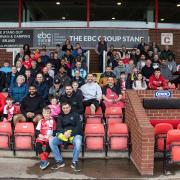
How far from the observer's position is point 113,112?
1099 cm

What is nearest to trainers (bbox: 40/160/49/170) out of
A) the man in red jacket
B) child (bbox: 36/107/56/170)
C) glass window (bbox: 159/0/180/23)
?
child (bbox: 36/107/56/170)

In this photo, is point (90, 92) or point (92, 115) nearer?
point (92, 115)

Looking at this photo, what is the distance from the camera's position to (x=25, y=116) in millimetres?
10664

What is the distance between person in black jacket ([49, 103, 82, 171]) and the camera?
907cm

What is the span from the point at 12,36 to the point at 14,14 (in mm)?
1022

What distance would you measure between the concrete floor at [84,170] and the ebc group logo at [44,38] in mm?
8899

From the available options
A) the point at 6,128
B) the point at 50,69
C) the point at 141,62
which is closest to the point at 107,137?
the point at 6,128

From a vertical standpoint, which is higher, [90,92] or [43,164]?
[90,92]

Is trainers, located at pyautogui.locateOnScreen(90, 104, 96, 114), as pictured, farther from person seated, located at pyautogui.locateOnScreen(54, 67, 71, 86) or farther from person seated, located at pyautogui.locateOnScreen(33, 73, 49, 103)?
person seated, located at pyautogui.locateOnScreen(54, 67, 71, 86)

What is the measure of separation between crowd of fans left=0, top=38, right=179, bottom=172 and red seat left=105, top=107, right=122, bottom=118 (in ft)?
1.08

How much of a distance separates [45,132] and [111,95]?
2831 millimetres

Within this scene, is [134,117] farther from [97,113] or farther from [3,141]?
[3,141]

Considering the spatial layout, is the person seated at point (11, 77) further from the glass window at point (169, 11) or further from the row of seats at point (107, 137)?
the glass window at point (169, 11)

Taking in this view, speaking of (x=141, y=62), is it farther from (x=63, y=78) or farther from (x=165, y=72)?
(x=63, y=78)
